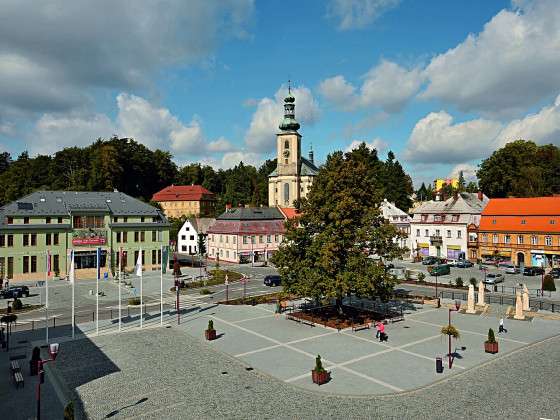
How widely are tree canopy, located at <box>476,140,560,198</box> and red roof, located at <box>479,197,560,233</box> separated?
16.7 meters


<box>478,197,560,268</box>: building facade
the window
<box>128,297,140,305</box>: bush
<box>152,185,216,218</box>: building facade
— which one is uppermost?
<box>152,185,216,218</box>: building facade

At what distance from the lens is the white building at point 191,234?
90.4 metres

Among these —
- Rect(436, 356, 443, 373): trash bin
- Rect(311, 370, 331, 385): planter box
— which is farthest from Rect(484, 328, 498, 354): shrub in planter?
Rect(311, 370, 331, 385): planter box

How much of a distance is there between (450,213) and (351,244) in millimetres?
47963

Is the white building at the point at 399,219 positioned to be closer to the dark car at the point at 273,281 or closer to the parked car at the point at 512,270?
the parked car at the point at 512,270

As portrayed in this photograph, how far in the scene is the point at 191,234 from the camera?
298ft

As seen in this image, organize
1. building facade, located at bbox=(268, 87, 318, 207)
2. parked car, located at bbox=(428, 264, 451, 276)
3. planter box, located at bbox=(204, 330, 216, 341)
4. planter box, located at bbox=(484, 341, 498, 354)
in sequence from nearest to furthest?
planter box, located at bbox=(484, 341, 498, 354)
planter box, located at bbox=(204, 330, 216, 341)
parked car, located at bbox=(428, 264, 451, 276)
building facade, located at bbox=(268, 87, 318, 207)

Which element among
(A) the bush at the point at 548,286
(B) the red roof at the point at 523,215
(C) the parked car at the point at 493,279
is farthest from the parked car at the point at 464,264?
(A) the bush at the point at 548,286

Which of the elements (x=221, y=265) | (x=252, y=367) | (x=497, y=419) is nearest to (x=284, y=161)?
(x=221, y=265)

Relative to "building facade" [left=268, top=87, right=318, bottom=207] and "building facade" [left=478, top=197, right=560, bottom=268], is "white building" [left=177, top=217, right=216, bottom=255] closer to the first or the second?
"building facade" [left=268, top=87, right=318, bottom=207]

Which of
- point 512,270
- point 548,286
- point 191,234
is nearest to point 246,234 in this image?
point 191,234

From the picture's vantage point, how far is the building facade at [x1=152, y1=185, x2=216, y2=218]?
131125 mm

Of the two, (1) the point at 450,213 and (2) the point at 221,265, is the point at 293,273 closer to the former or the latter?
(2) the point at 221,265

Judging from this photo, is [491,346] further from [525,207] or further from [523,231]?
[525,207]
